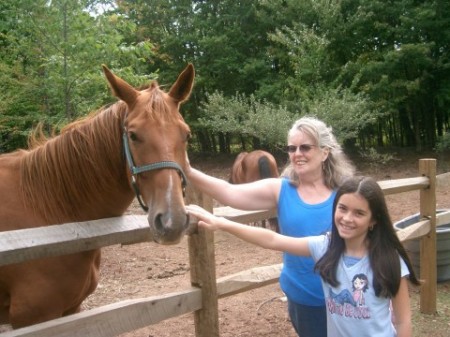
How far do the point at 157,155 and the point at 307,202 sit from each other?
2.89ft

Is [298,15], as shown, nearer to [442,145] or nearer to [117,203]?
[442,145]

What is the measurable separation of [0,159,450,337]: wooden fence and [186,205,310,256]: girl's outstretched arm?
32 cm

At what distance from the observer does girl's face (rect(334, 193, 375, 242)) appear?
6.67 ft

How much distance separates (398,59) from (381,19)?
2.55 meters

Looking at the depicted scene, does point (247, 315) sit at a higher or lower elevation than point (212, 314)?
lower

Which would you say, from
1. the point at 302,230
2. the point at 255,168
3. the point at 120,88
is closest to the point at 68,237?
the point at 120,88

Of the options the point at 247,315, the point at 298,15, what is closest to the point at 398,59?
the point at 298,15

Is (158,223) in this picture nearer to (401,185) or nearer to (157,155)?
(157,155)

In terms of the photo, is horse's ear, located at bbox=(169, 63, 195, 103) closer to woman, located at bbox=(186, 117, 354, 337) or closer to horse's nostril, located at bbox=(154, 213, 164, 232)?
A: woman, located at bbox=(186, 117, 354, 337)

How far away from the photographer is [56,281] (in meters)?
2.32

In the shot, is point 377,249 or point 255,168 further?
point 255,168

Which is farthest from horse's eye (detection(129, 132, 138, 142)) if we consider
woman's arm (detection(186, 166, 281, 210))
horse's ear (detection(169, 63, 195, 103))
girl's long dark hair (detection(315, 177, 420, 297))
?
girl's long dark hair (detection(315, 177, 420, 297))

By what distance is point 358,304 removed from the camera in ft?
6.63

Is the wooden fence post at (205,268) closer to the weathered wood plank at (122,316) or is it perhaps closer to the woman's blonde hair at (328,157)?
the weathered wood plank at (122,316)
